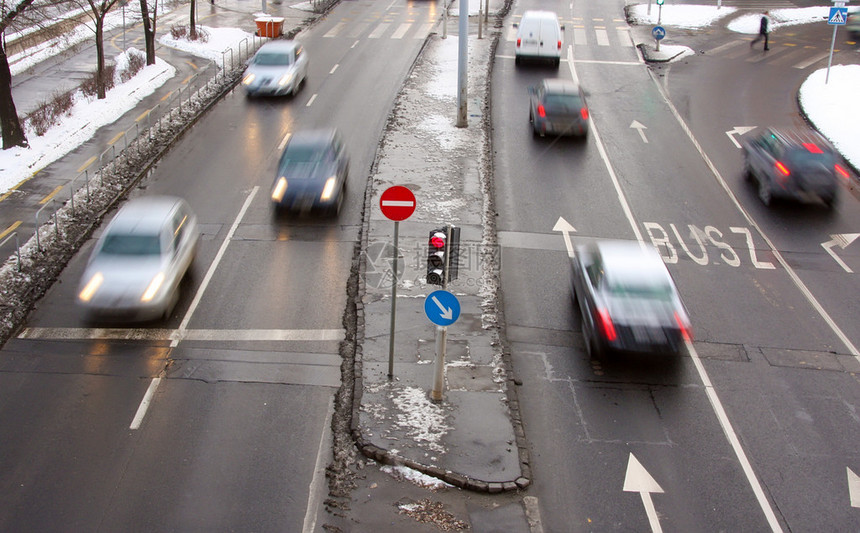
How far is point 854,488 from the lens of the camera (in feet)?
35.8

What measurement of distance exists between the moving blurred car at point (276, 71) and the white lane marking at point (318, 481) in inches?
758

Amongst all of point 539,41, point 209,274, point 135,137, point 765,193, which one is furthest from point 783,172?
point 135,137

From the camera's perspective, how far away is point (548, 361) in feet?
45.7

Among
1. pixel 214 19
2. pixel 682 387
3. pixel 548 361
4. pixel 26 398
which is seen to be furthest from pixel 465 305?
pixel 214 19

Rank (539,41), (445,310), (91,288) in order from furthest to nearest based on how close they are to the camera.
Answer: (539,41)
(91,288)
(445,310)

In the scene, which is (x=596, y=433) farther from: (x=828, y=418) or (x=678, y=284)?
(x=678, y=284)

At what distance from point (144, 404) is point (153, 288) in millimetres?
2820

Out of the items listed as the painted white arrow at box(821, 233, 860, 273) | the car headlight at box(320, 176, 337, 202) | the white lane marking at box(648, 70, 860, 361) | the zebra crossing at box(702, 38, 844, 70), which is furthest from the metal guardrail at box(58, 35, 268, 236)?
the zebra crossing at box(702, 38, 844, 70)

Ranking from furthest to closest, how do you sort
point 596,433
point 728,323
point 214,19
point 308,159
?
1. point 214,19
2. point 308,159
3. point 728,323
4. point 596,433

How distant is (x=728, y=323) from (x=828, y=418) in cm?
315

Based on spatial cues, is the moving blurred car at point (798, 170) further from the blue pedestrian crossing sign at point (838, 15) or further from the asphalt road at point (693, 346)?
the blue pedestrian crossing sign at point (838, 15)

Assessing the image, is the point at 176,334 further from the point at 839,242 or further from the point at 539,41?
the point at 539,41

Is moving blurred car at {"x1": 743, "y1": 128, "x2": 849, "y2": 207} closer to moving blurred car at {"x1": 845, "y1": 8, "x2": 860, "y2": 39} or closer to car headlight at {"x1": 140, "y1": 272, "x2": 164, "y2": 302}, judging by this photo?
car headlight at {"x1": 140, "y1": 272, "x2": 164, "y2": 302}

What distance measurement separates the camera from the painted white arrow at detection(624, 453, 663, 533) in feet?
34.0
